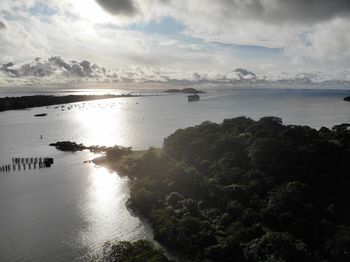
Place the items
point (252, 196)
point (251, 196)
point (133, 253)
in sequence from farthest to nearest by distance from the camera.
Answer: point (251, 196) → point (252, 196) → point (133, 253)

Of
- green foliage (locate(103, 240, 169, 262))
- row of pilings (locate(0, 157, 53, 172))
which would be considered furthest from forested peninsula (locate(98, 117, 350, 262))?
row of pilings (locate(0, 157, 53, 172))

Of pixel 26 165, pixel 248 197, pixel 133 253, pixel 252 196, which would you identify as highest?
pixel 252 196

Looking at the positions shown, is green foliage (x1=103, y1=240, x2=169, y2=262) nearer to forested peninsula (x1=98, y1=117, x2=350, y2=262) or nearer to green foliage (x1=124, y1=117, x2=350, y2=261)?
forested peninsula (x1=98, y1=117, x2=350, y2=262)

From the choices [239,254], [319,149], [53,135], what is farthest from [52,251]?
[53,135]

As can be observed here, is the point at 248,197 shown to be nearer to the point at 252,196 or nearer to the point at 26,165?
the point at 252,196

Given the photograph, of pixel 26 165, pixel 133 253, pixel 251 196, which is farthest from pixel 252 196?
pixel 26 165

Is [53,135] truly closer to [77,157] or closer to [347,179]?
[77,157]

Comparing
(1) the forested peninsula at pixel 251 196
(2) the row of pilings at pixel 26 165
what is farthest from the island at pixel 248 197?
(2) the row of pilings at pixel 26 165
